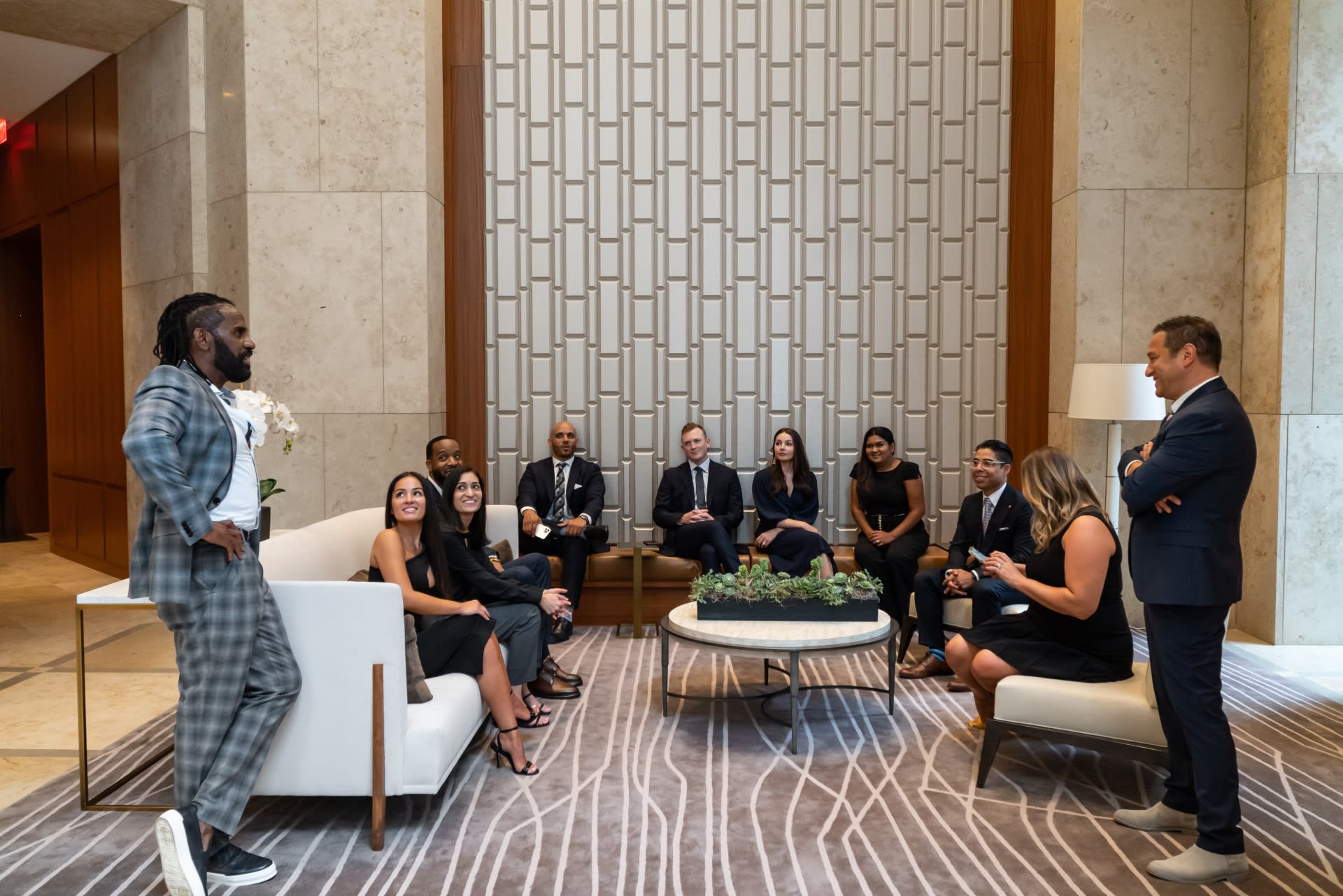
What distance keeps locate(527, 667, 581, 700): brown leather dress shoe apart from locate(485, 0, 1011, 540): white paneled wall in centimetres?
233

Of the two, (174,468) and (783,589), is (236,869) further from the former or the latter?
(783,589)

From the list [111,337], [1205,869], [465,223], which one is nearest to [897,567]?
[1205,869]

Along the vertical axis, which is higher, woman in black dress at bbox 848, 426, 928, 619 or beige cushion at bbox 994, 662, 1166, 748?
woman in black dress at bbox 848, 426, 928, 619

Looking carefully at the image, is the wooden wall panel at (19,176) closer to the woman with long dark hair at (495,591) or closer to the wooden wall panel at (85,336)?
the wooden wall panel at (85,336)

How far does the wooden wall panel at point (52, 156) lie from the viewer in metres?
9.14

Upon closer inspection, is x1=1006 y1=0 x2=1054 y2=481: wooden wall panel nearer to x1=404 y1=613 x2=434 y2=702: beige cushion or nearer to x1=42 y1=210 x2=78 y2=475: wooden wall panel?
x1=404 y1=613 x2=434 y2=702: beige cushion

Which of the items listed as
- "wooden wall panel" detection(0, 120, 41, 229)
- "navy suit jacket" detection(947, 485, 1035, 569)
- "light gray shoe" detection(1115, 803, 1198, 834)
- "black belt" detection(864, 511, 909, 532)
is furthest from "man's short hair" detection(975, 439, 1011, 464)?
"wooden wall panel" detection(0, 120, 41, 229)

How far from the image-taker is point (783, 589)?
4738 mm

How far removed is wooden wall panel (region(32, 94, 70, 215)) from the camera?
914 cm

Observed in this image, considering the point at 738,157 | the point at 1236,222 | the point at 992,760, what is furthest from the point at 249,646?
the point at 1236,222

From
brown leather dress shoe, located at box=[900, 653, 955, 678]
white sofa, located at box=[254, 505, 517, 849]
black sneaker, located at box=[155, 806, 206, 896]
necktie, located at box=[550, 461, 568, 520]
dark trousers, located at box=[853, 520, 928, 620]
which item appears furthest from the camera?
necktie, located at box=[550, 461, 568, 520]

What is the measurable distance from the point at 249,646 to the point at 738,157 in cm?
527

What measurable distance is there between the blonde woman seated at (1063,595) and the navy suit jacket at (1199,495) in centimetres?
59

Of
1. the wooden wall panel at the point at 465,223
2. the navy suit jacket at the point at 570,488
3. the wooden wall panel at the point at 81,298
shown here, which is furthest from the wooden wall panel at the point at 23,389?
the navy suit jacket at the point at 570,488
